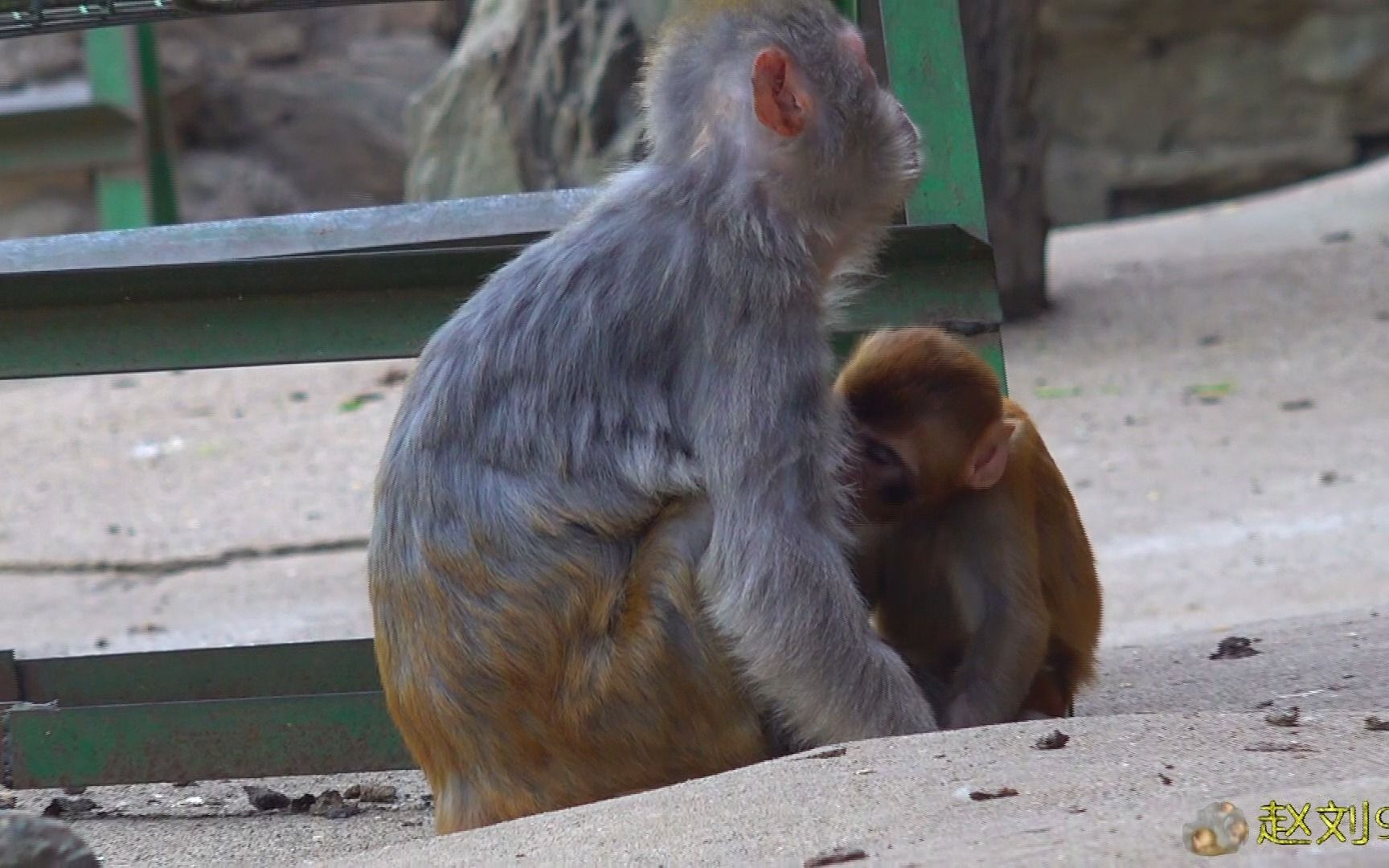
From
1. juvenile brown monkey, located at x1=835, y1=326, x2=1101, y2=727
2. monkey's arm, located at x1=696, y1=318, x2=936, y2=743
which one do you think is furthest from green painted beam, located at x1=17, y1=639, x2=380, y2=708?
monkey's arm, located at x1=696, y1=318, x2=936, y2=743

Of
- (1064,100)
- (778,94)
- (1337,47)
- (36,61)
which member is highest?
(778,94)

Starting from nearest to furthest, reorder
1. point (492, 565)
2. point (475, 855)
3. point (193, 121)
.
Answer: point (475, 855)
point (492, 565)
point (193, 121)

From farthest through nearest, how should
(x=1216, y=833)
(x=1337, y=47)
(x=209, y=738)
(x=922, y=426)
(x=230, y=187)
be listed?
1. (x=1337, y=47)
2. (x=230, y=187)
3. (x=209, y=738)
4. (x=922, y=426)
5. (x=1216, y=833)

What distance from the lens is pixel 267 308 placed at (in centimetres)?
461

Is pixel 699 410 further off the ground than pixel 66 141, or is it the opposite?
pixel 699 410

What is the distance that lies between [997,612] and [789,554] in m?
0.73

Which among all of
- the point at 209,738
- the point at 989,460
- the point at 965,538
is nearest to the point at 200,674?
the point at 209,738

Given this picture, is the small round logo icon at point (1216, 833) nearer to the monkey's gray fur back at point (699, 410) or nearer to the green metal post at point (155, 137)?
the monkey's gray fur back at point (699, 410)

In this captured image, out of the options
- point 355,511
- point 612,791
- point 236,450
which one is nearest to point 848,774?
point 612,791

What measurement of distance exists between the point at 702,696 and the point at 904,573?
91cm

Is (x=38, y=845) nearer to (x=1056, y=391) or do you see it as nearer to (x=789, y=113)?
(x=789, y=113)

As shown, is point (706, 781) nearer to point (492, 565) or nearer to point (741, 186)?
point (492, 565)

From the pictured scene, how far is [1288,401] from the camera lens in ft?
32.4

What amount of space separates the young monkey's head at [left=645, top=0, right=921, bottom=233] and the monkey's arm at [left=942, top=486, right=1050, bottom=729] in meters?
0.81
